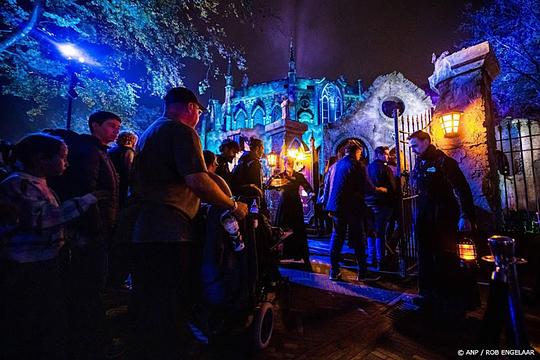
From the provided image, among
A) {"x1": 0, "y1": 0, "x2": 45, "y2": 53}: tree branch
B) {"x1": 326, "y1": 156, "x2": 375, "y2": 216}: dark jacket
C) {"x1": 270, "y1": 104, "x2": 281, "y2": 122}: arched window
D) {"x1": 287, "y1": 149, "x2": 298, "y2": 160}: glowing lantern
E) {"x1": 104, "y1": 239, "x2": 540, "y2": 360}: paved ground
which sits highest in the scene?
{"x1": 270, "y1": 104, "x2": 281, "y2": 122}: arched window

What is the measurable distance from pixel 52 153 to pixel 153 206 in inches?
35.1

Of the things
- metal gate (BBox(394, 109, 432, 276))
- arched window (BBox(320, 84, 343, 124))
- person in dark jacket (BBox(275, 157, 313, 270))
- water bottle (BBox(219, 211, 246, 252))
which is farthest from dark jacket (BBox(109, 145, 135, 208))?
arched window (BBox(320, 84, 343, 124))

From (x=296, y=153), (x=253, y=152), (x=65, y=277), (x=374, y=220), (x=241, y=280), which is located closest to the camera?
(x=241, y=280)

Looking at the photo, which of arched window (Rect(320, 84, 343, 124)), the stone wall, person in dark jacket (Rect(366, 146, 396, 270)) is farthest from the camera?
arched window (Rect(320, 84, 343, 124))

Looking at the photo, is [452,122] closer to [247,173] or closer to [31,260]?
[247,173]

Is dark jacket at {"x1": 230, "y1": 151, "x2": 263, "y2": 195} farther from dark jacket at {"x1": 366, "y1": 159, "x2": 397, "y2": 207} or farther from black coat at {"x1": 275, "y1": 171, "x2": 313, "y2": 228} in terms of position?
dark jacket at {"x1": 366, "y1": 159, "x2": 397, "y2": 207}

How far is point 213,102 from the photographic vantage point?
136 ft

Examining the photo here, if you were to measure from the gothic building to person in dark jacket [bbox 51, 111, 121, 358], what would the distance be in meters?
14.8

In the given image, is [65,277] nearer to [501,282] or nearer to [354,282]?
[501,282]

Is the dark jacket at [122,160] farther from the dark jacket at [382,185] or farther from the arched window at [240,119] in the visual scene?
the arched window at [240,119]

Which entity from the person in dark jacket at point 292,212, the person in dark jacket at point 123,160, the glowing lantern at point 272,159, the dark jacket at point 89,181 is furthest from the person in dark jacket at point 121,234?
the glowing lantern at point 272,159

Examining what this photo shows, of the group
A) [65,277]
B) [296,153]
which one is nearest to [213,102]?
[296,153]

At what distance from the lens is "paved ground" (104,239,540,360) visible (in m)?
2.47

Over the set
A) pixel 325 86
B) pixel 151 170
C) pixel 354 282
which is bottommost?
pixel 354 282
